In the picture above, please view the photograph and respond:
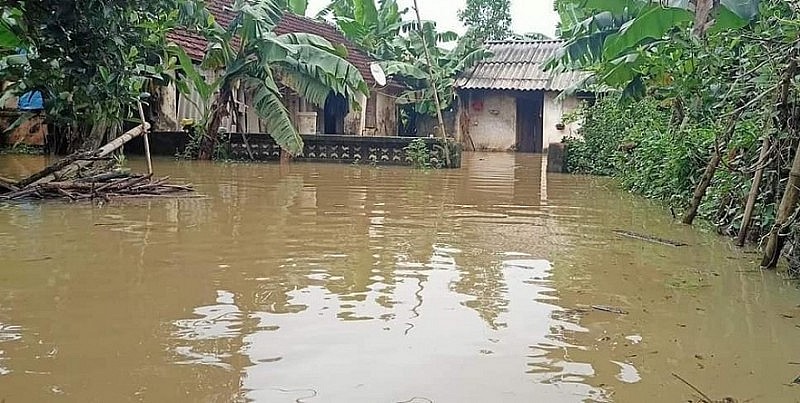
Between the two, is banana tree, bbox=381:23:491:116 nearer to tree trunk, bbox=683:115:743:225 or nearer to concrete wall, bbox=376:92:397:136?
concrete wall, bbox=376:92:397:136

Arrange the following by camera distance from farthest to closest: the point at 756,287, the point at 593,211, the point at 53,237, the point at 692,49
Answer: the point at 593,211 → the point at 692,49 → the point at 53,237 → the point at 756,287

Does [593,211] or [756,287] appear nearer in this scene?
[756,287]

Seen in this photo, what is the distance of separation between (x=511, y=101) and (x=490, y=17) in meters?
9.21

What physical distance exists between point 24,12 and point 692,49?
18.8ft

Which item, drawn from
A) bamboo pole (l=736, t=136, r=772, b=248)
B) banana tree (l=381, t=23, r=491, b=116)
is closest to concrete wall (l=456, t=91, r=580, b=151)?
banana tree (l=381, t=23, r=491, b=116)

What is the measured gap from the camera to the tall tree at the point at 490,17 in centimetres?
3444

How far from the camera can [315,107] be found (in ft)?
74.9

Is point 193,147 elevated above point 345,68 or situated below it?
below

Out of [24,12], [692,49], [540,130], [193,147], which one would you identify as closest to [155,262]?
[24,12]

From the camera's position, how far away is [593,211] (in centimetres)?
855

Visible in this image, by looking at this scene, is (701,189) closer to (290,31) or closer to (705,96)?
(705,96)

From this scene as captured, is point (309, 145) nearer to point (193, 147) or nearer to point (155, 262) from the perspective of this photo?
point (193, 147)

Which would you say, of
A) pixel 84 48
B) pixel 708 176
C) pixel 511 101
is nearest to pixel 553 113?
pixel 511 101

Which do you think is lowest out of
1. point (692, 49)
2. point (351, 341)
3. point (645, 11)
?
point (351, 341)
